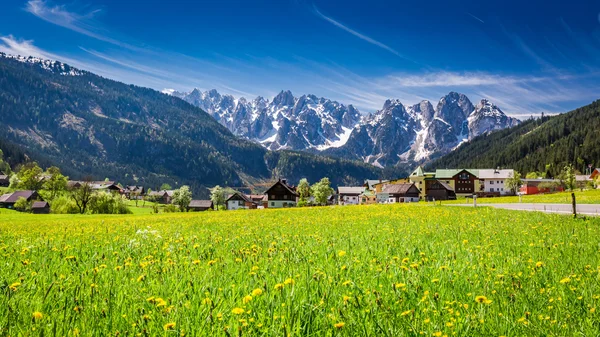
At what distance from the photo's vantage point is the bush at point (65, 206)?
8531 cm

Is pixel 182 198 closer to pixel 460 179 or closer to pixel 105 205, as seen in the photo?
pixel 105 205

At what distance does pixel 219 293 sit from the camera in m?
4.91

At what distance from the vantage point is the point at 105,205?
8944cm

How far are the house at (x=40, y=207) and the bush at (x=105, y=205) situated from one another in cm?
3823

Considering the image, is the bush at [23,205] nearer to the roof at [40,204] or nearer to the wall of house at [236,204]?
the roof at [40,204]

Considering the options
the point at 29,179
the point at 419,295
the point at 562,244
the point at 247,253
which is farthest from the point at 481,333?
the point at 29,179

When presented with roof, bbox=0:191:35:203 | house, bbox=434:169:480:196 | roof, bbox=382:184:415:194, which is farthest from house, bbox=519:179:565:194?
roof, bbox=0:191:35:203

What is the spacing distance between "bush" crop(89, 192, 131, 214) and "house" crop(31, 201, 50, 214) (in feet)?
125

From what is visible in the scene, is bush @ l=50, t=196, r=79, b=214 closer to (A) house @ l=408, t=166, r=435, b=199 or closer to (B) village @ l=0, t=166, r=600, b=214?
(B) village @ l=0, t=166, r=600, b=214

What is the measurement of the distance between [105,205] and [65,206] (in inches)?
320

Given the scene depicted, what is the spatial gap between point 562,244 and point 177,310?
10.2 m

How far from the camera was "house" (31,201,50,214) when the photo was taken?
11425 cm

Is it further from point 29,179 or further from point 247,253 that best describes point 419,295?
point 29,179

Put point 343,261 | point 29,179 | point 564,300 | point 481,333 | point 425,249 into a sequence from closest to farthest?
point 481,333 → point 564,300 → point 343,261 → point 425,249 → point 29,179
